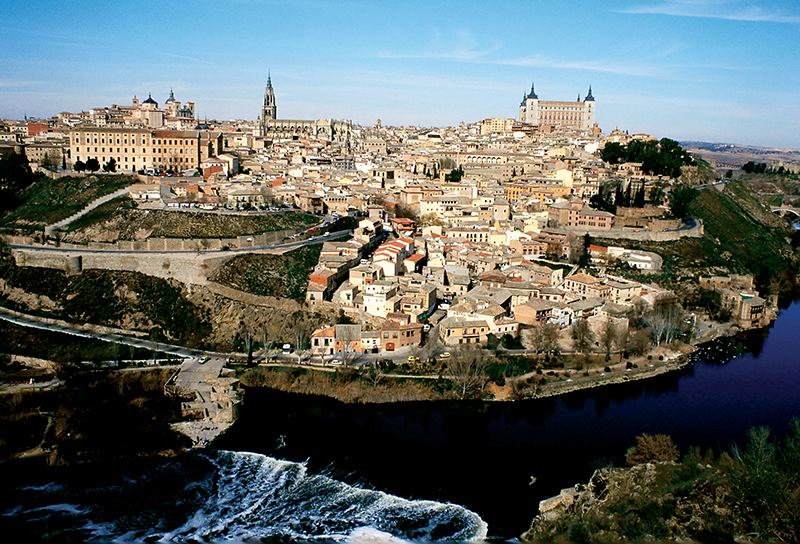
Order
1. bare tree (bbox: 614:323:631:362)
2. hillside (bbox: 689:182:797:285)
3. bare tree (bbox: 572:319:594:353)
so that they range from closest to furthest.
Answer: bare tree (bbox: 572:319:594:353), bare tree (bbox: 614:323:631:362), hillside (bbox: 689:182:797:285)

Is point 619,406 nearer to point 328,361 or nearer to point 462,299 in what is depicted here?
point 462,299

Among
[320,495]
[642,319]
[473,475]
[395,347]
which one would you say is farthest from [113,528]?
[642,319]

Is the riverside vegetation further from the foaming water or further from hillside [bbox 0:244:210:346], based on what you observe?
hillside [bbox 0:244:210:346]

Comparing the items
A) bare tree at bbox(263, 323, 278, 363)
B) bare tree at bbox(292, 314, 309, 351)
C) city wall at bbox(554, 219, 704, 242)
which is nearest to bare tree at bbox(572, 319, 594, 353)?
bare tree at bbox(292, 314, 309, 351)

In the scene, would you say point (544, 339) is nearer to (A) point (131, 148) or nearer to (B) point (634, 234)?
(B) point (634, 234)

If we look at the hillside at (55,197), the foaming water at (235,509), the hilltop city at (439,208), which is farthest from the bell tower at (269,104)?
the foaming water at (235,509)

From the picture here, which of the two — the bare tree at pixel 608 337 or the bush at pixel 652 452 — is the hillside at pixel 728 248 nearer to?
the bare tree at pixel 608 337

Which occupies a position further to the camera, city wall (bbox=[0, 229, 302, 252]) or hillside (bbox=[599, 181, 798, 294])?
hillside (bbox=[599, 181, 798, 294])
